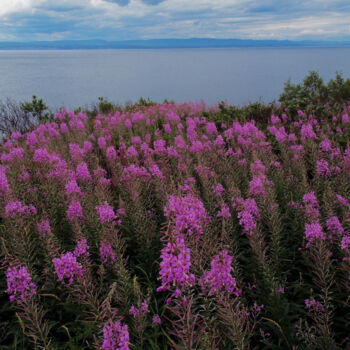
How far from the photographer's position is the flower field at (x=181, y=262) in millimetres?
2451

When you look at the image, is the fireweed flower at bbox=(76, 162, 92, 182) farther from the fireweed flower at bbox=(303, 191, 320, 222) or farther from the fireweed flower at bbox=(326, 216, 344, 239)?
the fireweed flower at bbox=(326, 216, 344, 239)

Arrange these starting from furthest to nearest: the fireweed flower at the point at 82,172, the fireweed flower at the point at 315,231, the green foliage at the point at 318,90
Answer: the green foliage at the point at 318,90 < the fireweed flower at the point at 82,172 < the fireweed flower at the point at 315,231

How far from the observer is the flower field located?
8.04 feet

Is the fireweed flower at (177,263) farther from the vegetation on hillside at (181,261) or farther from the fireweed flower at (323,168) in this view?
the fireweed flower at (323,168)

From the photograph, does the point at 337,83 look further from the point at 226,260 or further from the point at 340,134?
the point at 226,260

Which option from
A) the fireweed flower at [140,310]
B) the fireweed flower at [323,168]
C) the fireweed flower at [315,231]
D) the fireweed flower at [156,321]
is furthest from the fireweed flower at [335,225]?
the fireweed flower at [140,310]

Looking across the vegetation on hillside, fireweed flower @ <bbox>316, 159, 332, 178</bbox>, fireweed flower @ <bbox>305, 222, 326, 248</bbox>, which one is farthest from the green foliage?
fireweed flower @ <bbox>305, 222, 326, 248</bbox>

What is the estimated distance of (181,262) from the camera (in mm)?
1920

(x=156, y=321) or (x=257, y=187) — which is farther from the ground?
(x=257, y=187)

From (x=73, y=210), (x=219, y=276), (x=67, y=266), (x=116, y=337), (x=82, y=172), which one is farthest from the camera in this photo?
(x=82, y=172)

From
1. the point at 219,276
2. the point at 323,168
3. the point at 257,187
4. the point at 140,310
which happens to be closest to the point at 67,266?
the point at 140,310

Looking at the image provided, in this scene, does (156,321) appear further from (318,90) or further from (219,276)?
(318,90)

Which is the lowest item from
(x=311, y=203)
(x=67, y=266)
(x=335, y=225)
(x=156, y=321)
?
(x=156, y=321)

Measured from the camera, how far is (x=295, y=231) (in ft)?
16.1
